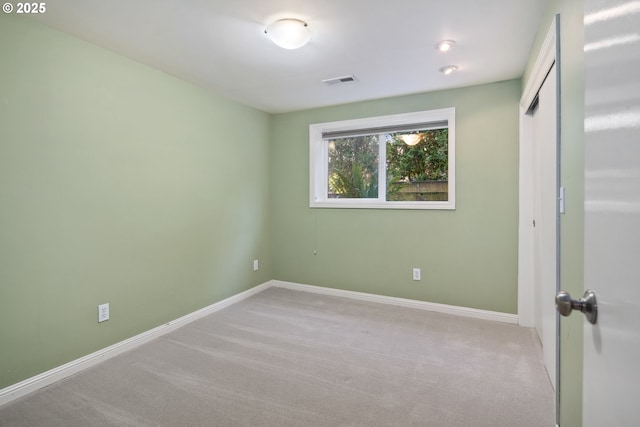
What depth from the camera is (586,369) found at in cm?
80

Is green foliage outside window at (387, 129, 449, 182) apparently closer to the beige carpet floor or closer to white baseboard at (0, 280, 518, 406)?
white baseboard at (0, 280, 518, 406)

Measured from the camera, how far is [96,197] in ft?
7.85

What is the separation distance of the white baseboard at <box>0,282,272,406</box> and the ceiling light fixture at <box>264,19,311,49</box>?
252 cm

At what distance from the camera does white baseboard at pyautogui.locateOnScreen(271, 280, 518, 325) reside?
3164 mm

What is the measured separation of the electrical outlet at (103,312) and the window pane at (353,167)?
2618 millimetres

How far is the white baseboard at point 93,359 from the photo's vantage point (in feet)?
6.45

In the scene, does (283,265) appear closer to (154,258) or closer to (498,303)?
(154,258)

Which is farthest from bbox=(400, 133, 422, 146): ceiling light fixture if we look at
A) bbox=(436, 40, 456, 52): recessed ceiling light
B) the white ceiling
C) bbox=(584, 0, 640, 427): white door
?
bbox=(584, 0, 640, 427): white door

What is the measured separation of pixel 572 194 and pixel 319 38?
5.84 ft

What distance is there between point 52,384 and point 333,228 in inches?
111

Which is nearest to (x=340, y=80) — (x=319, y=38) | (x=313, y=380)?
(x=319, y=38)

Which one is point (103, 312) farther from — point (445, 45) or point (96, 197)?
point (445, 45)

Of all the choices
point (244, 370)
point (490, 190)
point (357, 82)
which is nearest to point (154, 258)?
point (244, 370)

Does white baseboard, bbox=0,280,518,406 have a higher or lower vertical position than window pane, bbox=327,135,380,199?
lower
